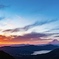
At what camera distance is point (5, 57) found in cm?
15112

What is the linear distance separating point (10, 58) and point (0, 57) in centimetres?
1015

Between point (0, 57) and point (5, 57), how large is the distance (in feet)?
22.6

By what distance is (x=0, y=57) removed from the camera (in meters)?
146

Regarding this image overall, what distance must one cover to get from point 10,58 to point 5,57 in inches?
226

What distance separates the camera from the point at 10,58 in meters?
149
